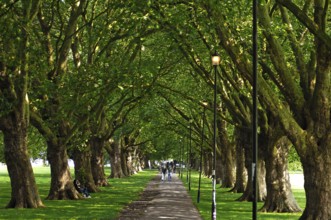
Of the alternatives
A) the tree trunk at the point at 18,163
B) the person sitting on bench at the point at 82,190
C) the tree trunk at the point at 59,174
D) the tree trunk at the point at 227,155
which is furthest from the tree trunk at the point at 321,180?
the tree trunk at the point at 227,155

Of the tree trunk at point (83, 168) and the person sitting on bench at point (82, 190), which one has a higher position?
the tree trunk at point (83, 168)

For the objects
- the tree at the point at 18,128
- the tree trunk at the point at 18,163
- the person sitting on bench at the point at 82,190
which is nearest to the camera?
the tree at the point at 18,128

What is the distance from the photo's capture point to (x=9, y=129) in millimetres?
24625

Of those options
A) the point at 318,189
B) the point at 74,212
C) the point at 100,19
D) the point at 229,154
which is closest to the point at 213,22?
the point at 318,189

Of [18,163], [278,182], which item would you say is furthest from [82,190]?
[278,182]

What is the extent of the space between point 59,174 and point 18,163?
614 cm

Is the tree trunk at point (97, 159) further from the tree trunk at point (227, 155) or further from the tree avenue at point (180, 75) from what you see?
the tree trunk at point (227, 155)

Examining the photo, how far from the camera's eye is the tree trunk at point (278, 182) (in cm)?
2656

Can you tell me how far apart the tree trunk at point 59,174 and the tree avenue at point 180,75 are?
0.06m

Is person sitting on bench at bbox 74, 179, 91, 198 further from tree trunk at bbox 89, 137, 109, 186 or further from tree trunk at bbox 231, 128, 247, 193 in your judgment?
tree trunk at bbox 231, 128, 247, 193

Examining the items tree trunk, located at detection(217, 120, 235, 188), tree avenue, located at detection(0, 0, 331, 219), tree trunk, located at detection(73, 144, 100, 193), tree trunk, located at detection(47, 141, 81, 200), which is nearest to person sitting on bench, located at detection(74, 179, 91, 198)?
tree trunk, located at detection(47, 141, 81, 200)

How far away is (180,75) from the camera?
40.2m

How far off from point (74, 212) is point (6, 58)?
6.58 m

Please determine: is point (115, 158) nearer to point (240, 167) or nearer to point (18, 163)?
point (240, 167)
